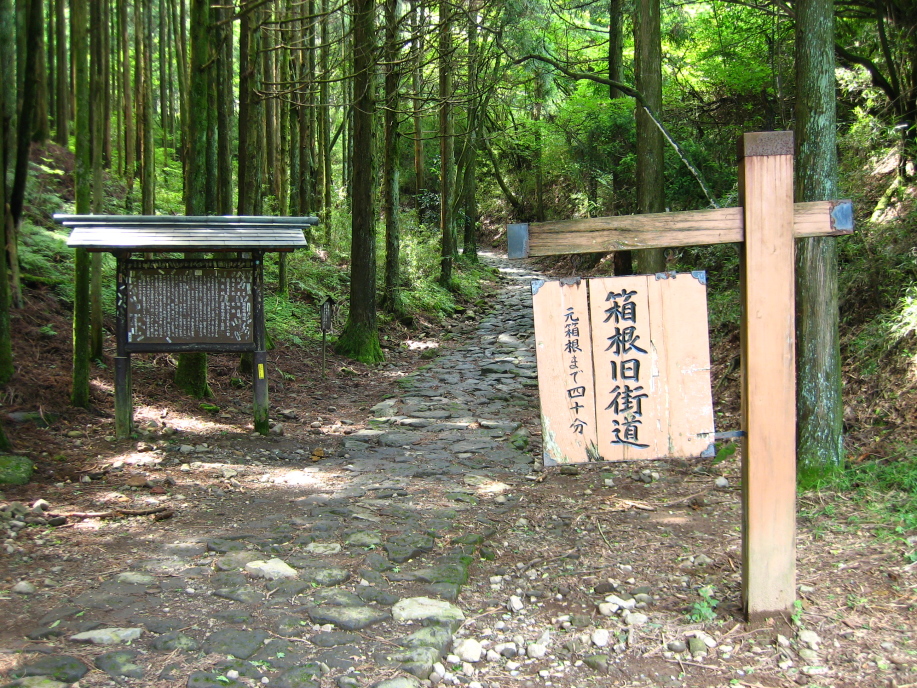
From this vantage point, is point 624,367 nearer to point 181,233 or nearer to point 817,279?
point 817,279

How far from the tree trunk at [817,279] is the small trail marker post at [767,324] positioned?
1855 mm

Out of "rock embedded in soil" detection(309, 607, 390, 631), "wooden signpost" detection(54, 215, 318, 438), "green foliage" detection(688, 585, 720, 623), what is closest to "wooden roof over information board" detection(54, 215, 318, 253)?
"wooden signpost" detection(54, 215, 318, 438)

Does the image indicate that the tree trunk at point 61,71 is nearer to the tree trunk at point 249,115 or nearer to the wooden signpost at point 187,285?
the tree trunk at point 249,115

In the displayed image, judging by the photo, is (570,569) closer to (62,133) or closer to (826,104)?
(826,104)

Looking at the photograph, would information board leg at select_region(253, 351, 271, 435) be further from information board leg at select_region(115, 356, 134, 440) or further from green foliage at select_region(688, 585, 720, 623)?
green foliage at select_region(688, 585, 720, 623)

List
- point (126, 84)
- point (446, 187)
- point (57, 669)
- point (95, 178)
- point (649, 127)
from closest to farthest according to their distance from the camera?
point (57, 669)
point (95, 178)
point (649, 127)
point (126, 84)
point (446, 187)

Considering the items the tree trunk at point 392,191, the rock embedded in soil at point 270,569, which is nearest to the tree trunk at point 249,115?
the tree trunk at point 392,191

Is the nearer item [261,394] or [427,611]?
[427,611]

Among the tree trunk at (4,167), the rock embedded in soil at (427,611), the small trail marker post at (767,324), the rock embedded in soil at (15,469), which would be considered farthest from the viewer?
the tree trunk at (4,167)

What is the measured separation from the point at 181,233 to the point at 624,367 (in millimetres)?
4789

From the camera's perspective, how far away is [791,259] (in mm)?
3607

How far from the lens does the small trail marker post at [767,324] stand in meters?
3.61

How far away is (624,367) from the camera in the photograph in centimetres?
381

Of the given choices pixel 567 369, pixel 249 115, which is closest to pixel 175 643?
pixel 567 369
